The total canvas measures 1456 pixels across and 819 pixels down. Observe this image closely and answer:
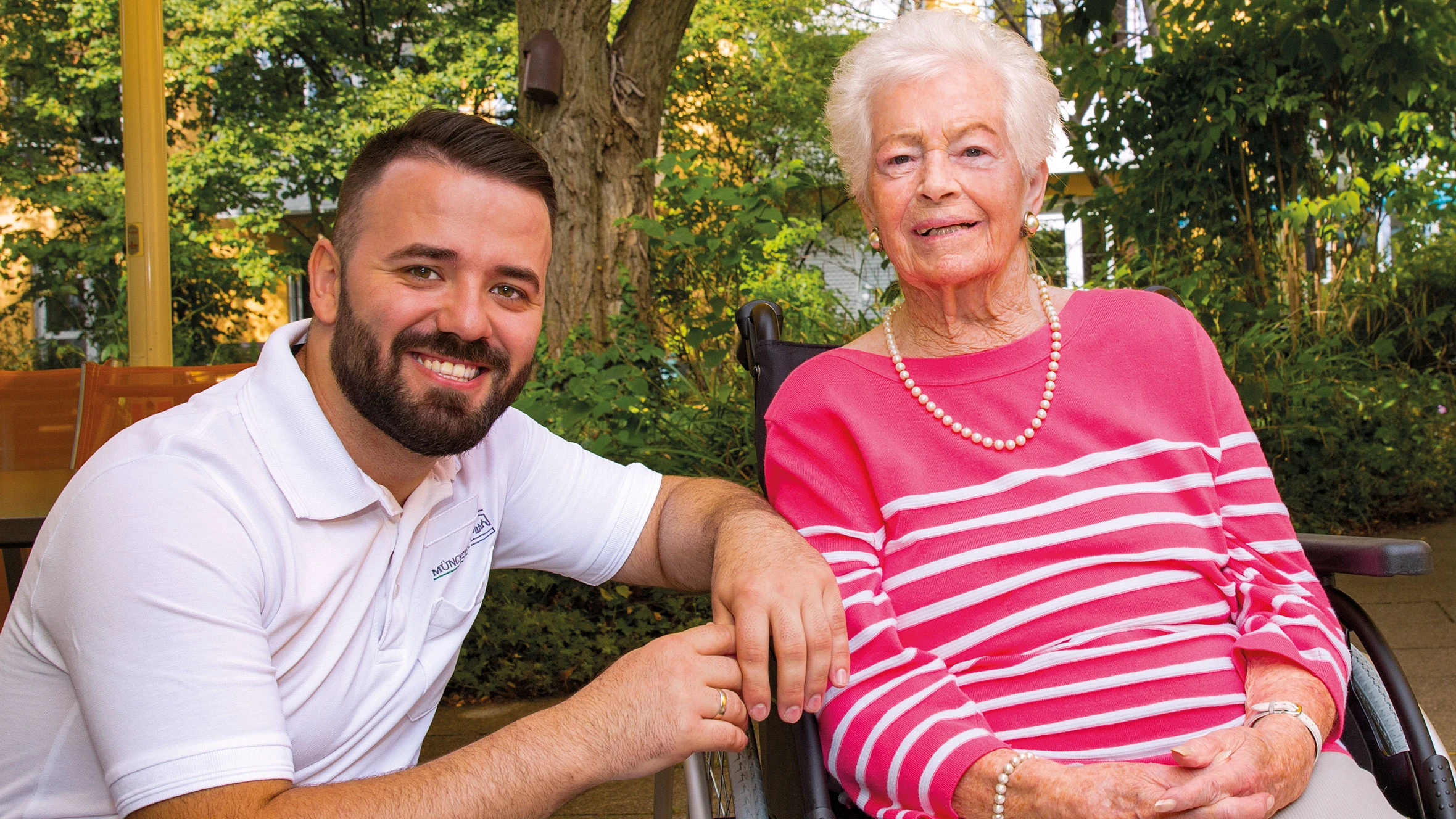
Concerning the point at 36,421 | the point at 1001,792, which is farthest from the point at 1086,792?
the point at 36,421

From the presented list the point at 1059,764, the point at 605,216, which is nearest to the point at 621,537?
the point at 1059,764

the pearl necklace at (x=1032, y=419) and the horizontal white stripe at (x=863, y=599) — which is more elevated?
the pearl necklace at (x=1032, y=419)

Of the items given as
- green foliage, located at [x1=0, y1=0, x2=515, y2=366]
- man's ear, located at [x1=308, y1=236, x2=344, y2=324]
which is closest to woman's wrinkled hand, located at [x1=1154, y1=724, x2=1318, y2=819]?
man's ear, located at [x1=308, y1=236, x2=344, y2=324]

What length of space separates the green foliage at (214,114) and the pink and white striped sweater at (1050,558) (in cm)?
1471

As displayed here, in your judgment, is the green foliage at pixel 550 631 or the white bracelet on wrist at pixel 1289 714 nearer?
the white bracelet on wrist at pixel 1289 714

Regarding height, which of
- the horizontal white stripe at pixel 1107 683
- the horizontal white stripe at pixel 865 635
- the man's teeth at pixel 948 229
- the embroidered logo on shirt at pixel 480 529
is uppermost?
the man's teeth at pixel 948 229

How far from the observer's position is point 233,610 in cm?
128

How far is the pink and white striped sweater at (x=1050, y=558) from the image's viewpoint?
5.46 ft

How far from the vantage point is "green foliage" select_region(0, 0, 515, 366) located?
15438mm

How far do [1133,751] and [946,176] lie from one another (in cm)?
100

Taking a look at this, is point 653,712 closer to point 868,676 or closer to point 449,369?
point 868,676

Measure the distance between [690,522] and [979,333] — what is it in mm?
645

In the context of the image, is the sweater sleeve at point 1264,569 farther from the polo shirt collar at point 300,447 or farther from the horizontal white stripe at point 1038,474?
the polo shirt collar at point 300,447

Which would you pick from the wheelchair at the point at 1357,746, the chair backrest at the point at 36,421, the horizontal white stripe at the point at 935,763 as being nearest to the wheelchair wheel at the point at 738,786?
the wheelchair at the point at 1357,746
